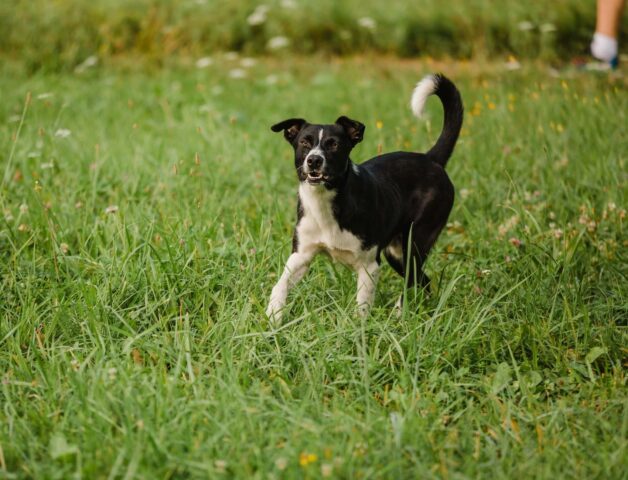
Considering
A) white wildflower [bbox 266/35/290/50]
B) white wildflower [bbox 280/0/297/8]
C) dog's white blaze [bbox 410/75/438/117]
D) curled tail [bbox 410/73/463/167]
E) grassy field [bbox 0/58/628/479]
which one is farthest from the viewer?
white wildflower [bbox 280/0/297/8]

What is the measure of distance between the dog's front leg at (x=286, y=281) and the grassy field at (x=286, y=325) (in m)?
0.07

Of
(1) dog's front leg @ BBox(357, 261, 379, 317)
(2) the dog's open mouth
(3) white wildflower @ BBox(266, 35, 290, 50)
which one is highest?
(2) the dog's open mouth

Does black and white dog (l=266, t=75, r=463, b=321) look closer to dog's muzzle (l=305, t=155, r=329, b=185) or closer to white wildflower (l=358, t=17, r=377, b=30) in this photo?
dog's muzzle (l=305, t=155, r=329, b=185)

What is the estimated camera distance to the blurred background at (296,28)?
943cm

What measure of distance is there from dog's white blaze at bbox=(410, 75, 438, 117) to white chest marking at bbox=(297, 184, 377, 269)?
70 centimetres

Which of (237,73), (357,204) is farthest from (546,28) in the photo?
(357,204)

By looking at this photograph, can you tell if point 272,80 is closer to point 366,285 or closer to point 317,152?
point 317,152

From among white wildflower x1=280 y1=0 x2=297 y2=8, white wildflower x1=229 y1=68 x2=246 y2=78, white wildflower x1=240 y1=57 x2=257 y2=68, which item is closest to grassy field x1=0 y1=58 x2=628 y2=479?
white wildflower x1=229 y1=68 x2=246 y2=78

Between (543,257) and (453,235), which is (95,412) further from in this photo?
(453,235)

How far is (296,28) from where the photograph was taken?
995 cm

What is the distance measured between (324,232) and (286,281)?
289 mm

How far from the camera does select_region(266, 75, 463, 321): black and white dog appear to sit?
3633 millimetres

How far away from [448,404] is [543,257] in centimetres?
130

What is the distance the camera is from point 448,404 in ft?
9.83
